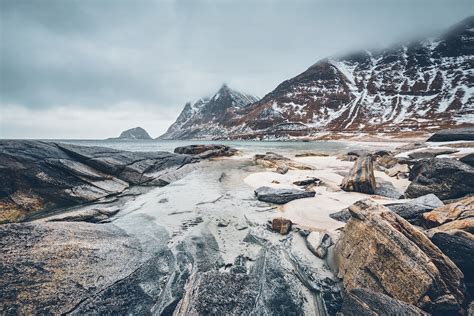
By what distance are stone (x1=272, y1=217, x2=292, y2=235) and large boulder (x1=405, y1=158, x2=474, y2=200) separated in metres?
6.62

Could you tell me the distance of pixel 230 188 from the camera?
14.5 meters

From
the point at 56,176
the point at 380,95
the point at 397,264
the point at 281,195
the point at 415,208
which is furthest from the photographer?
the point at 380,95

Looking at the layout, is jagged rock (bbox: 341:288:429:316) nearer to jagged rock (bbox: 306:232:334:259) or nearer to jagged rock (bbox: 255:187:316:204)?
jagged rock (bbox: 306:232:334:259)

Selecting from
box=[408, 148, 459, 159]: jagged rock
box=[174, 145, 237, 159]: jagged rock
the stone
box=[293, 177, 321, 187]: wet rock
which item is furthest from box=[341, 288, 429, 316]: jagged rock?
box=[174, 145, 237, 159]: jagged rock

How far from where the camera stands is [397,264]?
439 centimetres

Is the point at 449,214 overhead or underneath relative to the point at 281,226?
overhead

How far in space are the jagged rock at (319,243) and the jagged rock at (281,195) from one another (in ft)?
12.5

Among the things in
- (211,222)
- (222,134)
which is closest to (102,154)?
(211,222)

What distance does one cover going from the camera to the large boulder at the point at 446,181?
8406 millimetres

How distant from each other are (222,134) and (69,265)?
612 feet

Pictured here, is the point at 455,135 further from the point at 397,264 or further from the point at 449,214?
the point at 397,264

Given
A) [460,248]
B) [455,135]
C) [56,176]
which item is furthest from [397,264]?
[455,135]

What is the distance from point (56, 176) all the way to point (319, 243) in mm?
14640

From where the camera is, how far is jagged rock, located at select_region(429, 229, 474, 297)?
430cm
